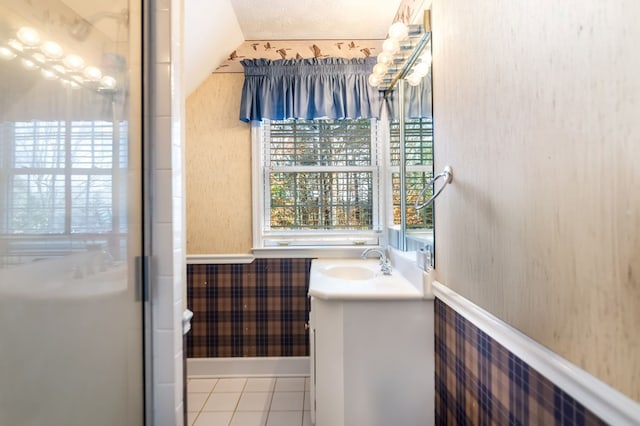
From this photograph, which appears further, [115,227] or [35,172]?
[115,227]

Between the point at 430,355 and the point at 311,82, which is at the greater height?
the point at 311,82

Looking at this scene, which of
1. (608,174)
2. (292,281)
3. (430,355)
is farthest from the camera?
(292,281)

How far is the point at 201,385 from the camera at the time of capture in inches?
87.4

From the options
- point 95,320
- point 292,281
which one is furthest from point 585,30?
point 292,281

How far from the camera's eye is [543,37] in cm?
69

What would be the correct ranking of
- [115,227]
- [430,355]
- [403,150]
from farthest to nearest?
[403,150] → [430,355] → [115,227]

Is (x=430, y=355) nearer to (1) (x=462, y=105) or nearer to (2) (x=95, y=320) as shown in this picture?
(1) (x=462, y=105)

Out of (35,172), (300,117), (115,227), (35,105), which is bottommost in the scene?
(115,227)

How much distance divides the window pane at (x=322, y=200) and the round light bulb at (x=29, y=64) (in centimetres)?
182

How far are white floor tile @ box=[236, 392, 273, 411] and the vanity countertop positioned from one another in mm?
904

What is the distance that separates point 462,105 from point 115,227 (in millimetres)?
1135

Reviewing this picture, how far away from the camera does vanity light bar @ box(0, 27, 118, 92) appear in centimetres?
60

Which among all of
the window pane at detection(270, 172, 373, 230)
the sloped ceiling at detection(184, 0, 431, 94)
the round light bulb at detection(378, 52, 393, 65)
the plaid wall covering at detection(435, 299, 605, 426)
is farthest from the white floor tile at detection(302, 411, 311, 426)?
the sloped ceiling at detection(184, 0, 431, 94)

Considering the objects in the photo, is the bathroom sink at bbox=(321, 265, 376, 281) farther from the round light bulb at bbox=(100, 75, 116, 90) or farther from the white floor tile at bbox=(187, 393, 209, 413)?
the round light bulb at bbox=(100, 75, 116, 90)
